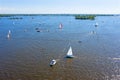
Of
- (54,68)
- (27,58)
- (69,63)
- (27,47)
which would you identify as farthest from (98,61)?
(27,47)

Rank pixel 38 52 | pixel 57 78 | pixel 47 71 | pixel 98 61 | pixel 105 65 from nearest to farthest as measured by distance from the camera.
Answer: pixel 57 78 < pixel 47 71 < pixel 105 65 < pixel 98 61 < pixel 38 52

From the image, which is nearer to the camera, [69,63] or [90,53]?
[69,63]

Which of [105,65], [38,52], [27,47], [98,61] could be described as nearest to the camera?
[105,65]

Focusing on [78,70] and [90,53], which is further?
[90,53]

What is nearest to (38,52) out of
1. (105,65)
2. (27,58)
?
(27,58)

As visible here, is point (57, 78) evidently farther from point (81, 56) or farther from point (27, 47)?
point (27, 47)

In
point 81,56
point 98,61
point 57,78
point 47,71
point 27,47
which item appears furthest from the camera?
point 27,47

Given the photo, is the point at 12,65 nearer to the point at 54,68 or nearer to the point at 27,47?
the point at 54,68

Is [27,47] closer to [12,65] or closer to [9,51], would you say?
[9,51]

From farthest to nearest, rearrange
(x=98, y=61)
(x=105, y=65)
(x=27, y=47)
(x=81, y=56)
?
(x=27, y=47)
(x=81, y=56)
(x=98, y=61)
(x=105, y=65)
